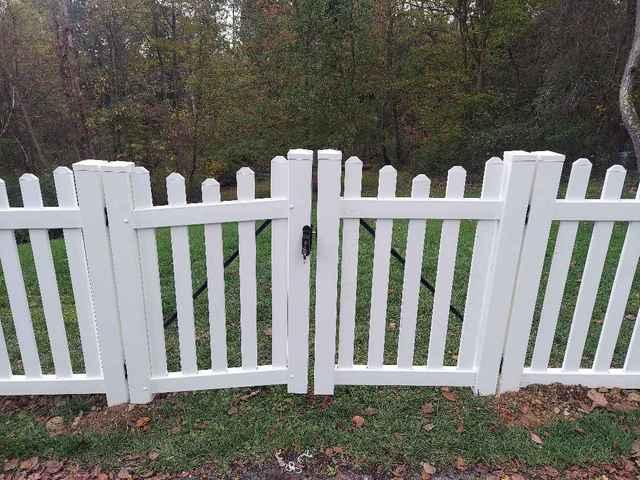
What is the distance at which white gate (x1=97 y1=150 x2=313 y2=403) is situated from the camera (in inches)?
84.3

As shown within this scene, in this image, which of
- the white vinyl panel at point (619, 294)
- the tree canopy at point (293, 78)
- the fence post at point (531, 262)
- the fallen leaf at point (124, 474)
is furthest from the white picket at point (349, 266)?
the tree canopy at point (293, 78)

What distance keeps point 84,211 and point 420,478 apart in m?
2.07

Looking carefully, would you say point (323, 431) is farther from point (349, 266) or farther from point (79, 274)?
point (79, 274)

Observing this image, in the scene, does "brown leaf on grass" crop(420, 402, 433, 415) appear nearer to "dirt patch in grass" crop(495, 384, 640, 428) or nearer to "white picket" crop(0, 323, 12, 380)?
"dirt patch in grass" crop(495, 384, 640, 428)

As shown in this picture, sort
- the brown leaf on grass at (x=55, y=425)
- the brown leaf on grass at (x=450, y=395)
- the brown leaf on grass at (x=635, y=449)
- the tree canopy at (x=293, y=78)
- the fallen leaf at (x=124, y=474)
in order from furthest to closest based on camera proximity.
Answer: the tree canopy at (x=293, y=78) → the brown leaf on grass at (x=450, y=395) → the brown leaf on grass at (x=55, y=425) → the brown leaf on grass at (x=635, y=449) → the fallen leaf at (x=124, y=474)

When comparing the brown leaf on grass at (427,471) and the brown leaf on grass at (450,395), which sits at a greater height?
the brown leaf on grass at (450,395)

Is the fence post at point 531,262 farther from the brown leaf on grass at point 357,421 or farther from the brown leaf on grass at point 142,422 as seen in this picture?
the brown leaf on grass at point 142,422

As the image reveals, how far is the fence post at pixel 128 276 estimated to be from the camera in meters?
2.09

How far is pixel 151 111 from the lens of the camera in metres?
11.1

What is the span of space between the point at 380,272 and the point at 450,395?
892 millimetres

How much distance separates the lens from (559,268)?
92.2 inches

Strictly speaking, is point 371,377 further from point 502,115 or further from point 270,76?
point 502,115

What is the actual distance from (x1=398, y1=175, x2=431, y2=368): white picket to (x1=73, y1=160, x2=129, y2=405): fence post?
155 cm

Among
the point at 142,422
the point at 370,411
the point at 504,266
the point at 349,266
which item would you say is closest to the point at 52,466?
the point at 142,422
